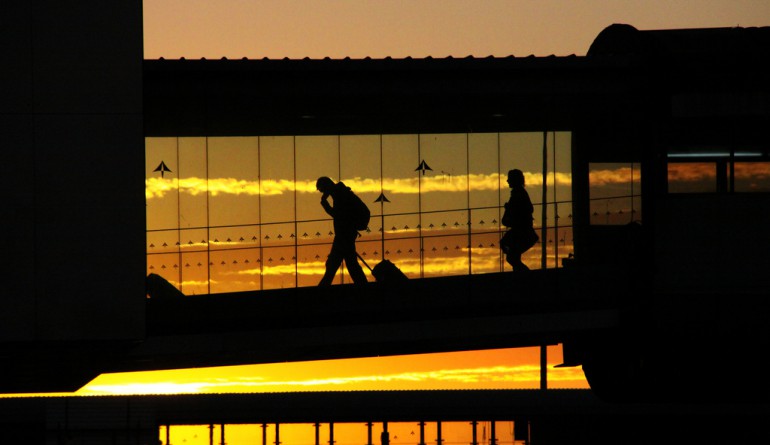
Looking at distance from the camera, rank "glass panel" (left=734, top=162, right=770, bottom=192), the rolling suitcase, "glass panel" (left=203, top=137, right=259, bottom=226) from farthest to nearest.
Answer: "glass panel" (left=203, top=137, right=259, bottom=226), the rolling suitcase, "glass panel" (left=734, top=162, right=770, bottom=192)

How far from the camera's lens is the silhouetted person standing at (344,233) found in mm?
18734

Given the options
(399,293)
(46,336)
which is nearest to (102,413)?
(46,336)

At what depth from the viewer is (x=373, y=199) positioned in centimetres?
2138

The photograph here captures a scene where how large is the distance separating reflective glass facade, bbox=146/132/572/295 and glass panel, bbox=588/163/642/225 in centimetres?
48

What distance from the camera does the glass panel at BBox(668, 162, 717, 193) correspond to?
17.8 metres

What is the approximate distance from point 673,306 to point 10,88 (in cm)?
848

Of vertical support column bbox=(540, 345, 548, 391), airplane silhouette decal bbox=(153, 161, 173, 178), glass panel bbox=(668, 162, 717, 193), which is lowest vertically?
vertical support column bbox=(540, 345, 548, 391)

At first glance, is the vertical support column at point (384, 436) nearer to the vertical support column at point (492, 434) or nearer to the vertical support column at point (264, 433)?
the vertical support column at point (492, 434)

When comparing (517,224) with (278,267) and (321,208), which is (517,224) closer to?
(321,208)

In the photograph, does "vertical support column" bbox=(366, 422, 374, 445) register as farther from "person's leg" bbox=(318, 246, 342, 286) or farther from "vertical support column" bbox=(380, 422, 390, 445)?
"person's leg" bbox=(318, 246, 342, 286)

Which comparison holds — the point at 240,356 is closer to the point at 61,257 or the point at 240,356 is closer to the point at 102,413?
the point at 102,413

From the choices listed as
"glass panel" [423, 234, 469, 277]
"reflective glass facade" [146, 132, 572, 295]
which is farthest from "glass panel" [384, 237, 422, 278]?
"glass panel" [423, 234, 469, 277]

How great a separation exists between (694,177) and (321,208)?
5697mm

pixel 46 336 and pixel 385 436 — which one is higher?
pixel 46 336
